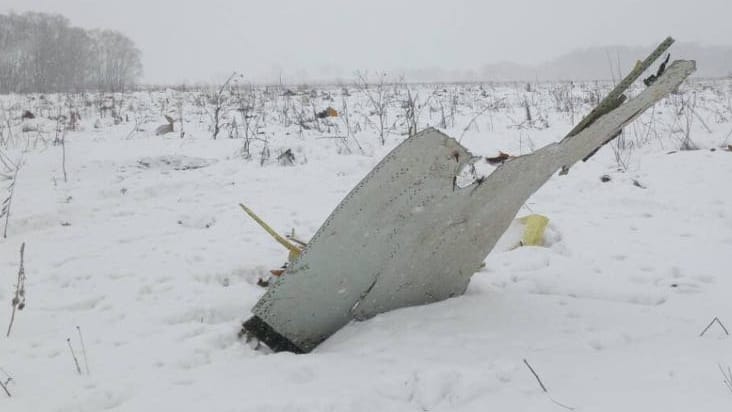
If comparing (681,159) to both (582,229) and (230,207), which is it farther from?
(230,207)

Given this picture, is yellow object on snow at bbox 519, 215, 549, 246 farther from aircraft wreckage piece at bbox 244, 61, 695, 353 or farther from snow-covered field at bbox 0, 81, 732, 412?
aircraft wreckage piece at bbox 244, 61, 695, 353

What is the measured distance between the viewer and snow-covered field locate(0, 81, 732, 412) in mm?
1448

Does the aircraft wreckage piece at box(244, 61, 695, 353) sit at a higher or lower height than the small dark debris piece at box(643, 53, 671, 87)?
lower

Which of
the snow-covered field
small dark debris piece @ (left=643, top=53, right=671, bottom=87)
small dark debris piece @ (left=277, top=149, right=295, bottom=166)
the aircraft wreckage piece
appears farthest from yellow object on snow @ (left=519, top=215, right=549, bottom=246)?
small dark debris piece @ (left=277, top=149, right=295, bottom=166)

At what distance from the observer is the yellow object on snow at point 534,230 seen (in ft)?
9.47

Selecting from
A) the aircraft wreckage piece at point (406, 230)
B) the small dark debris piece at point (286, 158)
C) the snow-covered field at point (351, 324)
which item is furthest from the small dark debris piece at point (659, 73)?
the small dark debris piece at point (286, 158)

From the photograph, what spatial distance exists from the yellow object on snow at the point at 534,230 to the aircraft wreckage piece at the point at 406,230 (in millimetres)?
974

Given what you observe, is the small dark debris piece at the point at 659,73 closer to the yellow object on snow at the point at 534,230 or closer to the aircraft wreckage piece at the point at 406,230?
the aircraft wreckage piece at the point at 406,230

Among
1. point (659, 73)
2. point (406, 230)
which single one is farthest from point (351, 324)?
point (659, 73)

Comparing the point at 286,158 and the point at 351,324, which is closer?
the point at 351,324

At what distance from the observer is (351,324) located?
194 cm

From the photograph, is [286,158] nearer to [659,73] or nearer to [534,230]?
[534,230]

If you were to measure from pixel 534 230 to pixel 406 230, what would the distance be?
1.41m

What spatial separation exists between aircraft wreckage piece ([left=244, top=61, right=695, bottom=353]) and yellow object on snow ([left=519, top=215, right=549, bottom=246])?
97 cm
